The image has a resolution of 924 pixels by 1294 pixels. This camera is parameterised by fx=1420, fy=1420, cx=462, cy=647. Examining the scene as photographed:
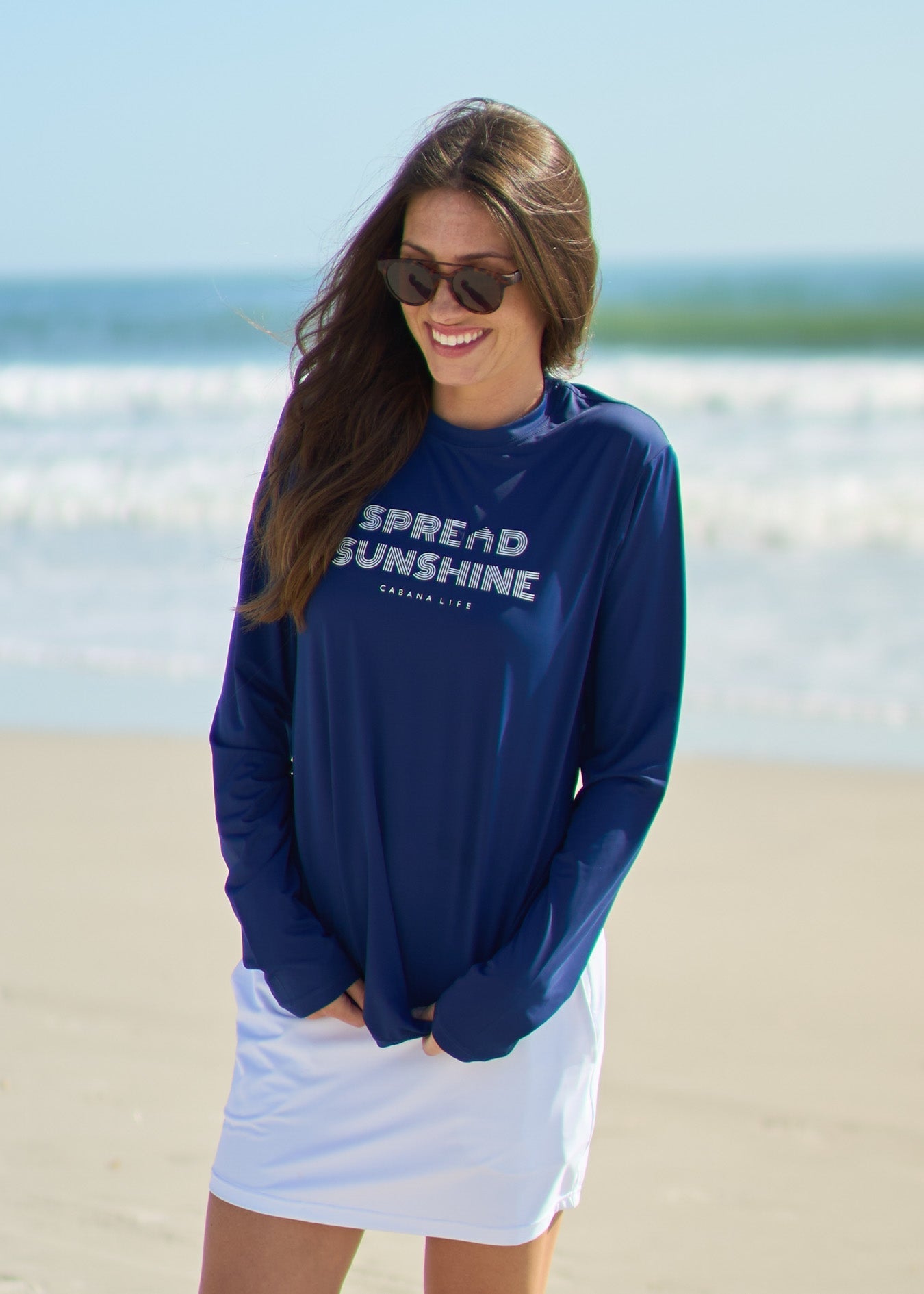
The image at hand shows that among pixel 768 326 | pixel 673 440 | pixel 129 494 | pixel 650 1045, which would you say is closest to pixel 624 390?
pixel 673 440

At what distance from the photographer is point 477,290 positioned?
1.73m

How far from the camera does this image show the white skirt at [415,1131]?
5.73 feet

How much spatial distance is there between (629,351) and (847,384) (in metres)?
6.11

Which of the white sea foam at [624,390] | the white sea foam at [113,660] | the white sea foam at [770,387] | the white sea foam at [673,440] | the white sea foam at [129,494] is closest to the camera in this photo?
the white sea foam at [113,660]

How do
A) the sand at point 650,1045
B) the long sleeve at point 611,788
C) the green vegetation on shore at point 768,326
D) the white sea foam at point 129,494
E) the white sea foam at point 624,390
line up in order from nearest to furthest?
the long sleeve at point 611,788 → the sand at point 650,1045 → the white sea foam at point 129,494 → the white sea foam at point 624,390 → the green vegetation on shore at point 768,326

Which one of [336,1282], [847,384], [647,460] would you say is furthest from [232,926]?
[847,384]

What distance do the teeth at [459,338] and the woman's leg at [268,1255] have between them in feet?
3.68

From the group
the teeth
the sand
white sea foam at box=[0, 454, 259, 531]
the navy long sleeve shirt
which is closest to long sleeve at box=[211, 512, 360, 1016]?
the navy long sleeve shirt

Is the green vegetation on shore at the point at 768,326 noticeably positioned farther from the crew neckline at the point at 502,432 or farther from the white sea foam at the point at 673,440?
the crew neckline at the point at 502,432

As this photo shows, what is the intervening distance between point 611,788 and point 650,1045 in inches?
86.8

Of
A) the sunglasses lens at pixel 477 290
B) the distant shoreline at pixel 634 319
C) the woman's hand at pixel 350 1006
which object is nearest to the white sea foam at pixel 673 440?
the distant shoreline at pixel 634 319

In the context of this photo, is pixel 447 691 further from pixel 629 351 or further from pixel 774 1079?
pixel 629 351

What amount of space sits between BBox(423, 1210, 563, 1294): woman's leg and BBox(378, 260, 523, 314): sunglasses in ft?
3.81

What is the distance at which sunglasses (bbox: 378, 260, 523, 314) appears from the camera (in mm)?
1728
